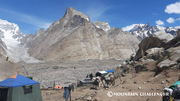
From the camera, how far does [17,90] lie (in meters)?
8.27

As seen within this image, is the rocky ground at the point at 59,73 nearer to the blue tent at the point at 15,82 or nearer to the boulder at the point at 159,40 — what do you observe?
the blue tent at the point at 15,82

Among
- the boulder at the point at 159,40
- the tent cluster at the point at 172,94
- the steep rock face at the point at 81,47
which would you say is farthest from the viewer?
the steep rock face at the point at 81,47

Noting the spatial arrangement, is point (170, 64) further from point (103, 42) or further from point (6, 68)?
point (103, 42)

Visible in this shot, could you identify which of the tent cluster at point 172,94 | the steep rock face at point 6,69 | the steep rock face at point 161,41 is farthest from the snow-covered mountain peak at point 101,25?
the tent cluster at point 172,94

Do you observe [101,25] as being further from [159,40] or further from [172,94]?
[172,94]

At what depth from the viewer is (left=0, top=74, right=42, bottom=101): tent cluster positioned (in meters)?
8.05

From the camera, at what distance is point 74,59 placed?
6788 cm

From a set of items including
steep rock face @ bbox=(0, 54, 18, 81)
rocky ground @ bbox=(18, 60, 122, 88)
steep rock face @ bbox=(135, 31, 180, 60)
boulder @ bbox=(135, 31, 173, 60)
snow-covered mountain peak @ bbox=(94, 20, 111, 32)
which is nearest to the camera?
steep rock face @ bbox=(0, 54, 18, 81)

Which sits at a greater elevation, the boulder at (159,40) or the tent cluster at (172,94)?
the boulder at (159,40)

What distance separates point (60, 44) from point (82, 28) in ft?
61.4

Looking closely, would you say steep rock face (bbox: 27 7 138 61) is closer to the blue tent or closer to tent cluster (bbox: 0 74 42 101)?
tent cluster (bbox: 0 74 42 101)

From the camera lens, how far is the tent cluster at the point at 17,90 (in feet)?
26.4

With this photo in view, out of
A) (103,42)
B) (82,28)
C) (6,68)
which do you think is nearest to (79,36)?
(82,28)

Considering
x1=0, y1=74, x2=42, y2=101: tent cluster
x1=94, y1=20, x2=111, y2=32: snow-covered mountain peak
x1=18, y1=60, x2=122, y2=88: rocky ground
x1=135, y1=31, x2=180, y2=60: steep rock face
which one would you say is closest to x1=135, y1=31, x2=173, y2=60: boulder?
x1=135, y1=31, x2=180, y2=60: steep rock face
